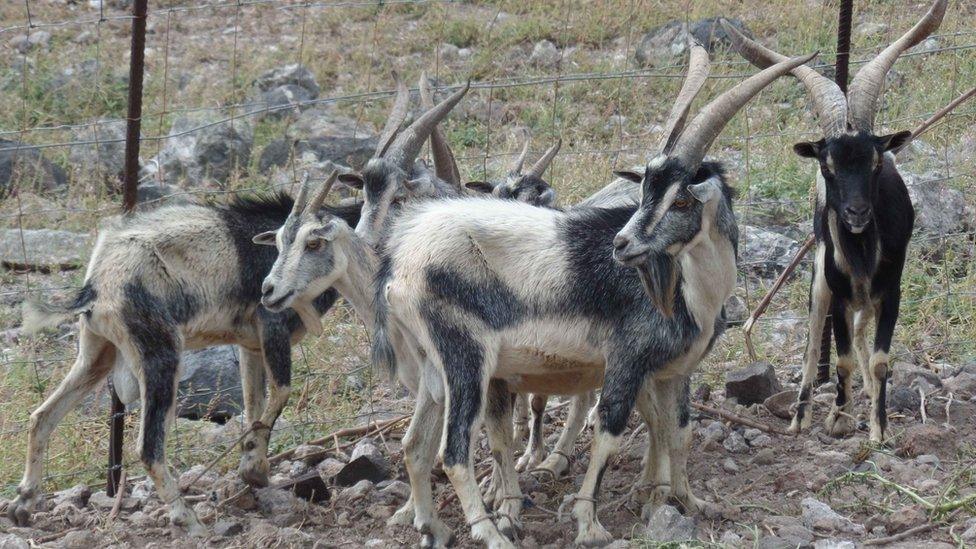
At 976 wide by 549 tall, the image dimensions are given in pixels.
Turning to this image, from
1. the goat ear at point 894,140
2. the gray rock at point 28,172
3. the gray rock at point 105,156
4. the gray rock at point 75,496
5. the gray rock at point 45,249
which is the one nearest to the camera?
the goat ear at point 894,140

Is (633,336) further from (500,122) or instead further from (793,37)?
(793,37)

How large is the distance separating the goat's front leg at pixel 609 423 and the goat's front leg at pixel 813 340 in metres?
1.57

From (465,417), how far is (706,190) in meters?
1.39

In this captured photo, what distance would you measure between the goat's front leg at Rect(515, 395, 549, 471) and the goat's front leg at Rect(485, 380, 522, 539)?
60 cm

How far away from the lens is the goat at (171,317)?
5.59 meters

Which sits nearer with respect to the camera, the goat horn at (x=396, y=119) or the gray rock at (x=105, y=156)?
the goat horn at (x=396, y=119)

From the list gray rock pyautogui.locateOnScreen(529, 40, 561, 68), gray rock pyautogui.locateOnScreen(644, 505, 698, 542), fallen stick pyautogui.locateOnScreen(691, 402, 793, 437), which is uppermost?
gray rock pyautogui.locateOnScreen(529, 40, 561, 68)

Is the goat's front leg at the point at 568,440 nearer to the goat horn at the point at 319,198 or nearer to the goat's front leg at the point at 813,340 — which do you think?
the goat's front leg at the point at 813,340

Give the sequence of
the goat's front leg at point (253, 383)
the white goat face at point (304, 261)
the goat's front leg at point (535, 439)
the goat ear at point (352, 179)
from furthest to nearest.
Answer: the goat ear at point (352, 179) < the goat's front leg at point (253, 383) < the goat's front leg at point (535, 439) < the white goat face at point (304, 261)

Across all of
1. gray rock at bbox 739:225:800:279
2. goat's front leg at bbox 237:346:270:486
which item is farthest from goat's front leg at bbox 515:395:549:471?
gray rock at bbox 739:225:800:279

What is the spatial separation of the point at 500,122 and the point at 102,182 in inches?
138

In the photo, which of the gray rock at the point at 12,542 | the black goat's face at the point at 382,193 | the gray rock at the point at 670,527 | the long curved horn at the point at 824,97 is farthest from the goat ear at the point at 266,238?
the long curved horn at the point at 824,97

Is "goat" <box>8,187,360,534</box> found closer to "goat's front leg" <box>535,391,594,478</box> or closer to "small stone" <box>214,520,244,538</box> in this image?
"small stone" <box>214,520,244,538</box>

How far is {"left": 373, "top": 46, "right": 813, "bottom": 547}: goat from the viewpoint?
5070 mm
